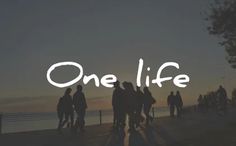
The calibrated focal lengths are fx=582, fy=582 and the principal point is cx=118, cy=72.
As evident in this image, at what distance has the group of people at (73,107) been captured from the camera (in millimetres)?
24172

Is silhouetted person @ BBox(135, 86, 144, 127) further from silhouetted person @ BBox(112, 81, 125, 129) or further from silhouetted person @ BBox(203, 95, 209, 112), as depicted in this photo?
silhouetted person @ BBox(203, 95, 209, 112)

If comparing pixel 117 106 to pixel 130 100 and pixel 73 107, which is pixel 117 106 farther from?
pixel 73 107

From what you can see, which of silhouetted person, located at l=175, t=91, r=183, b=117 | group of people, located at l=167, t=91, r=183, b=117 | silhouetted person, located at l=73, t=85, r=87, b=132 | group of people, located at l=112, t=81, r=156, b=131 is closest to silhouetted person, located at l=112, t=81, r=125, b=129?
group of people, located at l=112, t=81, r=156, b=131

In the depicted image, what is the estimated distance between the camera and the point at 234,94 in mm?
85812

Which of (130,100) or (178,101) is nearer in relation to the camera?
(130,100)

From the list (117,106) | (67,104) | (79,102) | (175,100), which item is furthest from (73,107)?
(175,100)

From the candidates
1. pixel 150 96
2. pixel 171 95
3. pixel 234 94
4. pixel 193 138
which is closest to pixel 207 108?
pixel 171 95

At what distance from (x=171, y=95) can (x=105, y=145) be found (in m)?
18.5

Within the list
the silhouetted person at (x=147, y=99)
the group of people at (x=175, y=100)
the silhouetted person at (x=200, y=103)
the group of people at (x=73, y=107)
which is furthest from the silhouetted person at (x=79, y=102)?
the silhouetted person at (x=200, y=103)

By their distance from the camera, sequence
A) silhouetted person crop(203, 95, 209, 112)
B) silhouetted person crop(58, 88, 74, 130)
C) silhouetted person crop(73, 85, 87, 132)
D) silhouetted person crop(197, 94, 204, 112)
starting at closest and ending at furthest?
silhouetted person crop(73, 85, 87, 132)
silhouetted person crop(58, 88, 74, 130)
silhouetted person crop(203, 95, 209, 112)
silhouetted person crop(197, 94, 204, 112)

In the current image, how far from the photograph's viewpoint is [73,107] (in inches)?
969

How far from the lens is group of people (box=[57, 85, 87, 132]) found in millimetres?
24172

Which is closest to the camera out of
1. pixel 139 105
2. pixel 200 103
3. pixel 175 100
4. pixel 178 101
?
pixel 139 105

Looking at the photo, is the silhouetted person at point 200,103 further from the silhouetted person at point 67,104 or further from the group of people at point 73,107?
the silhouetted person at point 67,104
